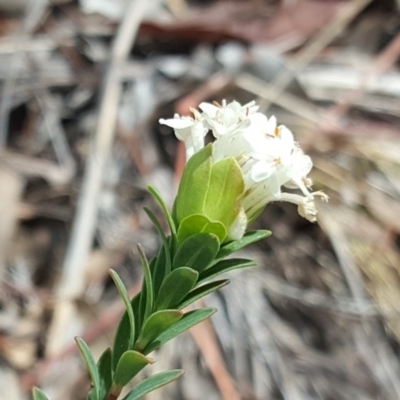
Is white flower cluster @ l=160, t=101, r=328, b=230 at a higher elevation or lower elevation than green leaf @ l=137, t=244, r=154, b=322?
higher

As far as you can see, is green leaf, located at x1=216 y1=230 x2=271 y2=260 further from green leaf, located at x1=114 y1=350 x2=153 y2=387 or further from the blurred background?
the blurred background

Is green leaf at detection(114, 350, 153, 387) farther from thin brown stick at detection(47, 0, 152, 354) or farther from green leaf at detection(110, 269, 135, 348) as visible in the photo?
thin brown stick at detection(47, 0, 152, 354)

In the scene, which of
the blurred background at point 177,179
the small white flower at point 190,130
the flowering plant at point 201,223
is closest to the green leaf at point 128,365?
the flowering plant at point 201,223

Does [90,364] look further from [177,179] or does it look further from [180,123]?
[177,179]

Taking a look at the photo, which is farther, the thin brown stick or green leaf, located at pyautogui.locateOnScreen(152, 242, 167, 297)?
the thin brown stick

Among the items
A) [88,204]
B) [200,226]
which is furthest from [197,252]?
[88,204]

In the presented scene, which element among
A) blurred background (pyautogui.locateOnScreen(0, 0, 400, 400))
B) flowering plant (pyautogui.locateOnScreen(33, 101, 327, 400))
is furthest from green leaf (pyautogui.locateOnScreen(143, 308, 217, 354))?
blurred background (pyautogui.locateOnScreen(0, 0, 400, 400))

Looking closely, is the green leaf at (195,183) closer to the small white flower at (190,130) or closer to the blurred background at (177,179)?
the small white flower at (190,130)
